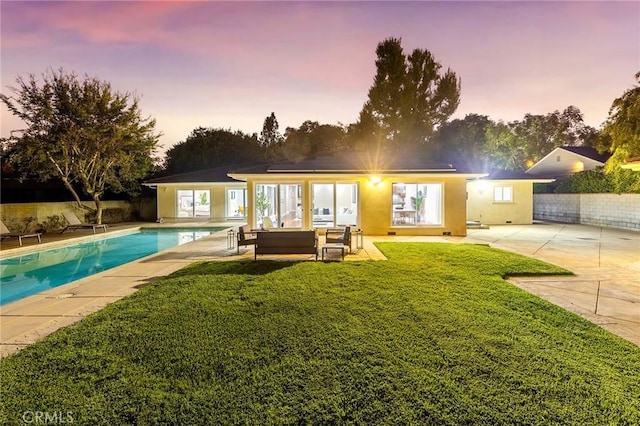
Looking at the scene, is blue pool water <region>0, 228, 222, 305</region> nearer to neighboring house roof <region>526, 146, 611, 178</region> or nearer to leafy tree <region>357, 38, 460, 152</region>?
leafy tree <region>357, 38, 460, 152</region>

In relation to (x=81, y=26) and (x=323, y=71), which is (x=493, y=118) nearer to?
(x=323, y=71)

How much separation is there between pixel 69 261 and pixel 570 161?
3326cm

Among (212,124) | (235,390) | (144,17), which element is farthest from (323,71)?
(212,124)

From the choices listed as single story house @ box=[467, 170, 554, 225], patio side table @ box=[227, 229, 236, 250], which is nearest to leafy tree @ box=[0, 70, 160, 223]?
patio side table @ box=[227, 229, 236, 250]

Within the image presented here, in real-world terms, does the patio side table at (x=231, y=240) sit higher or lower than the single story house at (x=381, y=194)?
lower

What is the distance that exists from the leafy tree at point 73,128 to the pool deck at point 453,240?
608cm

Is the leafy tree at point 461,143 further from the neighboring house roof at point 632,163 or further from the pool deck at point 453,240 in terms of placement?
the neighboring house roof at point 632,163

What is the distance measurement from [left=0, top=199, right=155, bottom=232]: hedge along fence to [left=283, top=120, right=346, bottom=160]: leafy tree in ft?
72.8

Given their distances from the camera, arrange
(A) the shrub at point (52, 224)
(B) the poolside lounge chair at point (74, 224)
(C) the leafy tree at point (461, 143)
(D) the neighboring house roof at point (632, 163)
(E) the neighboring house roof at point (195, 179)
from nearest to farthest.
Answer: (D) the neighboring house roof at point (632, 163), (A) the shrub at point (52, 224), (B) the poolside lounge chair at point (74, 224), (E) the neighboring house roof at point (195, 179), (C) the leafy tree at point (461, 143)

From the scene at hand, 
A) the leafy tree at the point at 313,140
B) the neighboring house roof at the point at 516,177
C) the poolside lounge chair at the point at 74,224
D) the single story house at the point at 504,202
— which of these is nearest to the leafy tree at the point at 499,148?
the neighboring house roof at the point at 516,177

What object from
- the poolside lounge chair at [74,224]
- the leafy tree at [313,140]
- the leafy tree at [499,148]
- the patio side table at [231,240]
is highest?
the leafy tree at [313,140]

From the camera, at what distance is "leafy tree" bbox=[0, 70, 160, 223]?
17719 millimetres

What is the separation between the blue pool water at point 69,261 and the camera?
28.6 ft

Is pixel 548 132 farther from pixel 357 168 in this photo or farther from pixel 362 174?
pixel 362 174
